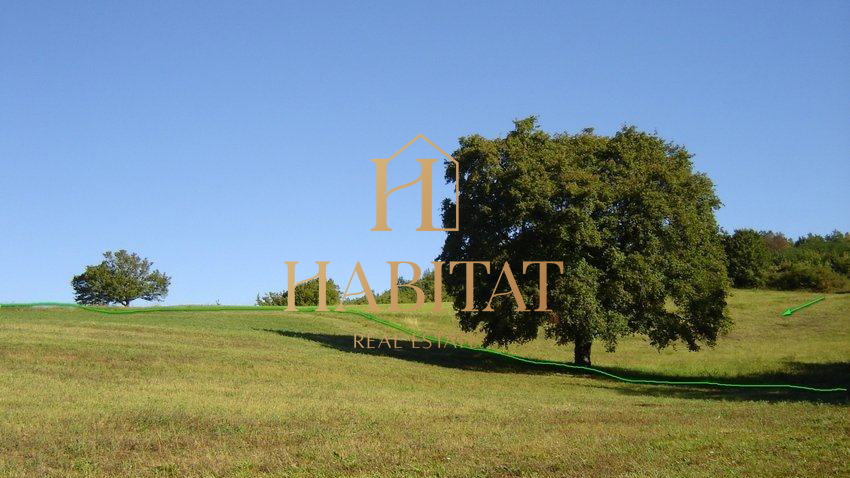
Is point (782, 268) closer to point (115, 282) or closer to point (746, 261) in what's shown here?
point (746, 261)

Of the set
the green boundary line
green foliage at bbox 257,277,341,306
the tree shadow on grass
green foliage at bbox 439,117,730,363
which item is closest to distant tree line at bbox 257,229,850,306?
green foliage at bbox 257,277,341,306

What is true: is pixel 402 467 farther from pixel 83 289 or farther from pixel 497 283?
pixel 83 289

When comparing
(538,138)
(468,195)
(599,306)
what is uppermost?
(538,138)

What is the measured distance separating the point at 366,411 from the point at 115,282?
6271cm

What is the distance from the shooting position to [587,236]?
35719 mm

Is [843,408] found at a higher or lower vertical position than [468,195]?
lower

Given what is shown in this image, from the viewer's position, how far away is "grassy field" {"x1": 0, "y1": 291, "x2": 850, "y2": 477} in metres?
14.1

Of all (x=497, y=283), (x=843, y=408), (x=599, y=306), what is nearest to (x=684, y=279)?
(x=599, y=306)

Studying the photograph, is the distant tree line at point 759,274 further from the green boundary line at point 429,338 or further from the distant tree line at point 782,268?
the green boundary line at point 429,338

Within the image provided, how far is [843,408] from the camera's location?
845 inches

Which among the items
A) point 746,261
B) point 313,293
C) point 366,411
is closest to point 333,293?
point 313,293

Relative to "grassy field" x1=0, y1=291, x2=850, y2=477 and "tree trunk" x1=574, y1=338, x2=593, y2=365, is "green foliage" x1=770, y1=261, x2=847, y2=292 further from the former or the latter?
"tree trunk" x1=574, y1=338, x2=593, y2=365

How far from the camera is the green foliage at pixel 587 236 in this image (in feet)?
120

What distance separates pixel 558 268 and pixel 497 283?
8.93ft
